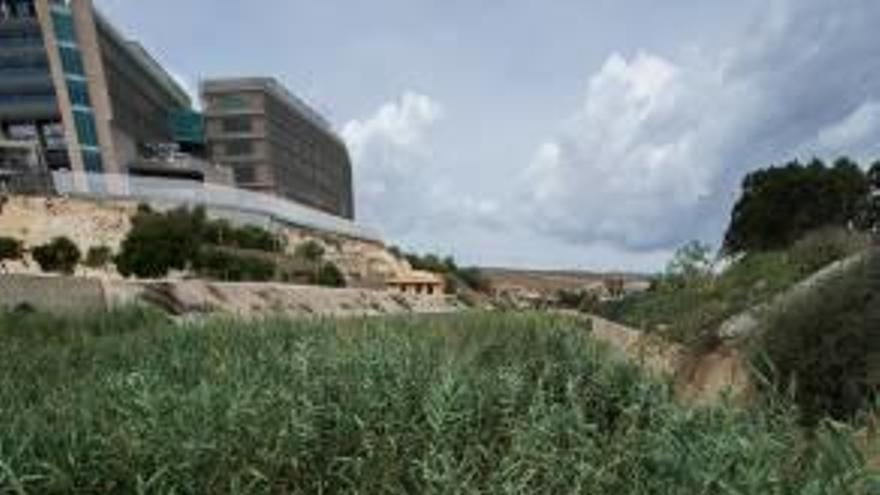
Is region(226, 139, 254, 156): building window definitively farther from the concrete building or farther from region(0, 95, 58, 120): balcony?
region(0, 95, 58, 120): balcony

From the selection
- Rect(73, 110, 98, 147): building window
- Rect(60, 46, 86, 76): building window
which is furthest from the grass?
Rect(60, 46, 86, 76): building window

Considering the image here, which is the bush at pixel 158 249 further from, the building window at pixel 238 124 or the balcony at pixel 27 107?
the building window at pixel 238 124

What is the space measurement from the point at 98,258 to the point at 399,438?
220 feet

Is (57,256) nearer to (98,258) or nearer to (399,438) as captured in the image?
(98,258)

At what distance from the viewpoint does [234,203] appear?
95062 mm

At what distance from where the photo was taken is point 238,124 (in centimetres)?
14300

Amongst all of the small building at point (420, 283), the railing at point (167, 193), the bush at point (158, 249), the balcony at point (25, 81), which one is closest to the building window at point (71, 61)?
the balcony at point (25, 81)

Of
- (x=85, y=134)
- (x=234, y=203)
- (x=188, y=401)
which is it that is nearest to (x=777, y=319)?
(x=188, y=401)

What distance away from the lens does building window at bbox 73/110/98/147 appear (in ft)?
352

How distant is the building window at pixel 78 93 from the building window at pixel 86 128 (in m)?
0.78

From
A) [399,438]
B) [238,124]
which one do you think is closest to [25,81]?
[238,124]

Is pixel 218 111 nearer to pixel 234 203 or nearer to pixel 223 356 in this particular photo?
pixel 234 203

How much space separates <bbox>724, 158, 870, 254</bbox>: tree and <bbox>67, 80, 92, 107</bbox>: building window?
192 feet

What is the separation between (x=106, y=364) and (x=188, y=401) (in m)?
5.31
